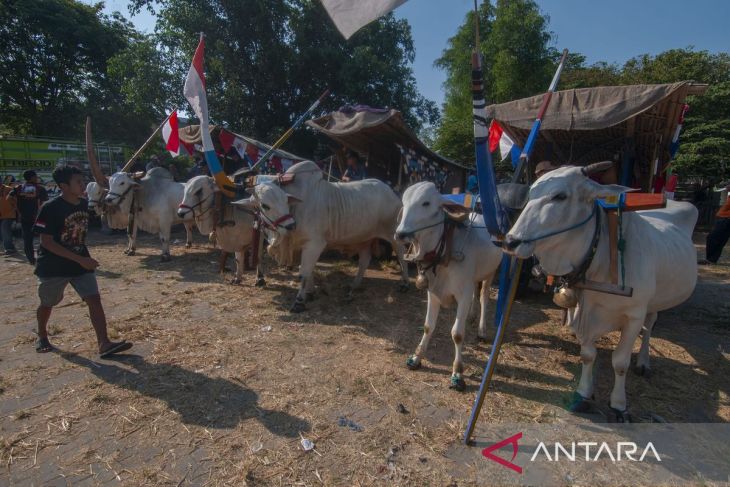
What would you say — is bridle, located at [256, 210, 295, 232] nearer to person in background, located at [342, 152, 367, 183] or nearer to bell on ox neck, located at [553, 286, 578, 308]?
bell on ox neck, located at [553, 286, 578, 308]

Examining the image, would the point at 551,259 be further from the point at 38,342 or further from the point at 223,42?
the point at 223,42

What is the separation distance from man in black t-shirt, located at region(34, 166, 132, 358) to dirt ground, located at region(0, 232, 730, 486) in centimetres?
56

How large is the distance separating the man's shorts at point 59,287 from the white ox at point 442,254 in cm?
323

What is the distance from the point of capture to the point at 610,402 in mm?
3373

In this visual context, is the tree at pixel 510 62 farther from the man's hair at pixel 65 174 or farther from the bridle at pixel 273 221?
the man's hair at pixel 65 174

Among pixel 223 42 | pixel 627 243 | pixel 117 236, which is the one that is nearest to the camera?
pixel 627 243

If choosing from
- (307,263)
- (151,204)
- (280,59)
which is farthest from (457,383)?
(280,59)

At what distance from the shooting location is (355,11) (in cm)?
258

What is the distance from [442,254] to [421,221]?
41 cm

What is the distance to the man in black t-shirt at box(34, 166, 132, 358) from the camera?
12.6 feet

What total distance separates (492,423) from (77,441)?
3175 millimetres

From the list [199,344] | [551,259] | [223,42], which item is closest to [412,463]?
[551,259]

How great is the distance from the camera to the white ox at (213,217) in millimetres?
6637

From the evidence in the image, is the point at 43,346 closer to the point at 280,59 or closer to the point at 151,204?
the point at 151,204
